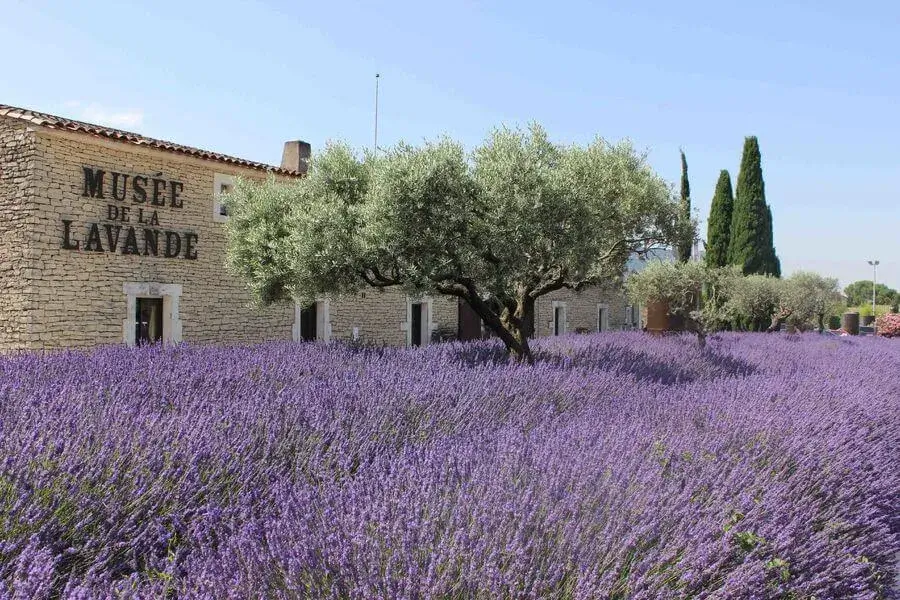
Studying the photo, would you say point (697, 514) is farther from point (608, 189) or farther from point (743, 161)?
point (743, 161)

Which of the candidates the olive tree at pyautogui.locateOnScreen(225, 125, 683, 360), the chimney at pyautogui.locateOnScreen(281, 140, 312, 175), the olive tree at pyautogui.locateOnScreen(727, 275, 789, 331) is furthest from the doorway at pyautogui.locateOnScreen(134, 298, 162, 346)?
the olive tree at pyautogui.locateOnScreen(727, 275, 789, 331)

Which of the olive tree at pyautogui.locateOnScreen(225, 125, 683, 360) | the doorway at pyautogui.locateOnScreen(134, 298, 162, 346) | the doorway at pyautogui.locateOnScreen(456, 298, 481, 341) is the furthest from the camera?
the doorway at pyautogui.locateOnScreen(456, 298, 481, 341)

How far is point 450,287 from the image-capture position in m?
9.39

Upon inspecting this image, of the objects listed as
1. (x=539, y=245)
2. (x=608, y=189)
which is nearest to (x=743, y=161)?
(x=608, y=189)

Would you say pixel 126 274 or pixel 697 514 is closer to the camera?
pixel 697 514

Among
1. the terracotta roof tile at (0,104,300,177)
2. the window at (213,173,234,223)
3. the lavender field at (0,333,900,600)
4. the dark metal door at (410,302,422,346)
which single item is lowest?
the lavender field at (0,333,900,600)

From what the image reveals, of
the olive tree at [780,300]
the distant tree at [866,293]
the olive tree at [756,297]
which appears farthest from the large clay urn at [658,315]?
the distant tree at [866,293]

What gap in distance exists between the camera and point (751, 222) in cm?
2766

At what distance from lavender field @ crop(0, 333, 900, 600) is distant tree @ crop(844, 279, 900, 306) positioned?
88157 mm

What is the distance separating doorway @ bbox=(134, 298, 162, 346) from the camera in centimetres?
1250

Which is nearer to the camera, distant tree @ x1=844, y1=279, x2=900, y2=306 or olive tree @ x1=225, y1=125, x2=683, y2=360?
olive tree @ x1=225, y1=125, x2=683, y2=360

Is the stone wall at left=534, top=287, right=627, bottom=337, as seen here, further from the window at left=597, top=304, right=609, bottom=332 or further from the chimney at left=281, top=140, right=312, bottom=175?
the chimney at left=281, top=140, right=312, bottom=175

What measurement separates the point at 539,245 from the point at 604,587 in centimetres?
686

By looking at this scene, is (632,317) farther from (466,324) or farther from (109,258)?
(109,258)
